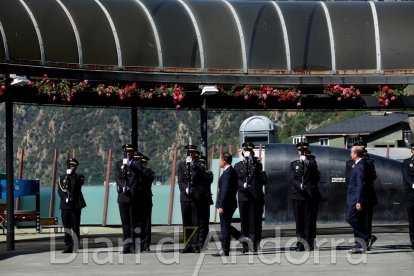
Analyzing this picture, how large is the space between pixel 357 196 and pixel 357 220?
493 millimetres

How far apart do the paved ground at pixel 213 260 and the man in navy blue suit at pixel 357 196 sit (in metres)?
0.45

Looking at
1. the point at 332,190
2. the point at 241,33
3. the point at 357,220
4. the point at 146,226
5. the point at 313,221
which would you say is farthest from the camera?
the point at 332,190

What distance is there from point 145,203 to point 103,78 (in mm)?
4116

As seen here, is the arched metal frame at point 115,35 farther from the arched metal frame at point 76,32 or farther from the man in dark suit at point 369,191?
the man in dark suit at point 369,191

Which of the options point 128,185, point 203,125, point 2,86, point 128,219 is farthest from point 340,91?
point 2,86

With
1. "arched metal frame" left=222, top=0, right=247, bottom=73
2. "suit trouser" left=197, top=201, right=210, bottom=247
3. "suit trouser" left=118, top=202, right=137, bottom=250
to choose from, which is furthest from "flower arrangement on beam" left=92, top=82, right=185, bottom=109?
"suit trouser" left=197, top=201, right=210, bottom=247

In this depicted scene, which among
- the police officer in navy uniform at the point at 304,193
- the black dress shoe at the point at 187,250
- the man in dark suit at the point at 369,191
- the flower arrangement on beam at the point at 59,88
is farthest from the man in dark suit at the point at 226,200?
the flower arrangement on beam at the point at 59,88

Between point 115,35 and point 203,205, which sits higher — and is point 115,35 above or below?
above

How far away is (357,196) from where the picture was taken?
2231 centimetres

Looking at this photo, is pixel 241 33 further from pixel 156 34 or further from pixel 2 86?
pixel 2 86

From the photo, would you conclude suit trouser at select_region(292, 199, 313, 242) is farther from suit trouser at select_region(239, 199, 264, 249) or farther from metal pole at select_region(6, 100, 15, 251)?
metal pole at select_region(6, 100, 15, 251)

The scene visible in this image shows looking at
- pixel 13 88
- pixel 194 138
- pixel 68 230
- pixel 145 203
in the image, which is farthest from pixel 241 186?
pixel 194 138

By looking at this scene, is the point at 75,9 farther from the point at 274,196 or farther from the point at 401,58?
the point at 274,196

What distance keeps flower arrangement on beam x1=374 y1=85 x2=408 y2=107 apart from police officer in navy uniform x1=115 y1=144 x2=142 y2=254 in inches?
296
